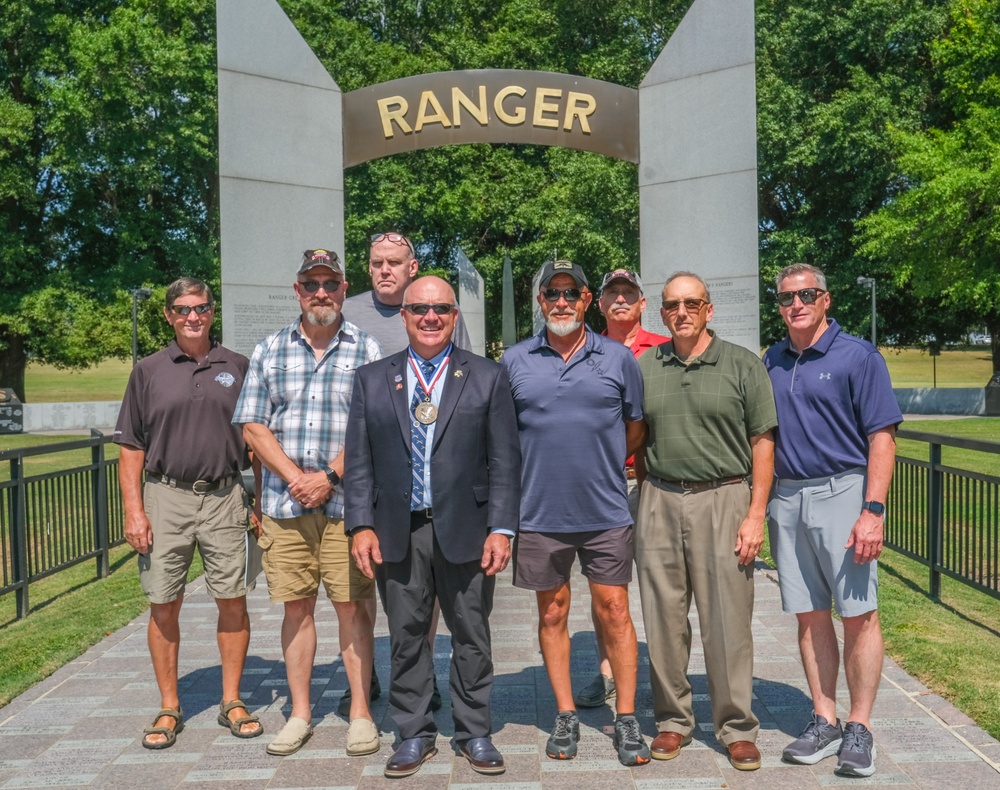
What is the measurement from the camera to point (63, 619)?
6523mm

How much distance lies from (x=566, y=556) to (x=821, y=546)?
3.48 ft

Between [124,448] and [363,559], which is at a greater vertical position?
[124,448]

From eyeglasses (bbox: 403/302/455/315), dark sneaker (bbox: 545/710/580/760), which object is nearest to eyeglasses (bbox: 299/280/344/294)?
eyeglasses (bbox: 403/302/455/315)

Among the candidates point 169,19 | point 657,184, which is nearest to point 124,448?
point 657,184

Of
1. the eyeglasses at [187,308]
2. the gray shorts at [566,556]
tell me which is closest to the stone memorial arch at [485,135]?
the eyeglasses at [187,308]

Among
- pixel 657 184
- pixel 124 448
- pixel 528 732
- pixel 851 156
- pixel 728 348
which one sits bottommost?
pixel 528 732

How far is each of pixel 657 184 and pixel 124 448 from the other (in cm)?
542

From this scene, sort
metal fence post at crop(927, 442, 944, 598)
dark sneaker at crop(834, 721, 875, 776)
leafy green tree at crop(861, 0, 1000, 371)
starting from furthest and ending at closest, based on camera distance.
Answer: leafy green tree at crop(861, 0, 1000, 371) → metal fence post at crop(927, 442, 944, 598) → dark sneaker at crop(834, 721, 875, 776)

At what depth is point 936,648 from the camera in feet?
17.7

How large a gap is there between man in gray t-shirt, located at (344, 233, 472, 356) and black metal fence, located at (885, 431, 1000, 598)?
3.13 metres

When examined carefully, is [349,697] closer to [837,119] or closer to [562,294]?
[562,294]

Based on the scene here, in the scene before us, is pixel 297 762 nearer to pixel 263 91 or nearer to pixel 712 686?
pixel 712 686

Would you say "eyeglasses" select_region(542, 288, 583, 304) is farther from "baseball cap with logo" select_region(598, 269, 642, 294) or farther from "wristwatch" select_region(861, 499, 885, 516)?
"wristwatch" select_region(861, 499, 885, 516)

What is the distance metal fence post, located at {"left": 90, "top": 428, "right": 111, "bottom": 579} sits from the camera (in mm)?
8086
